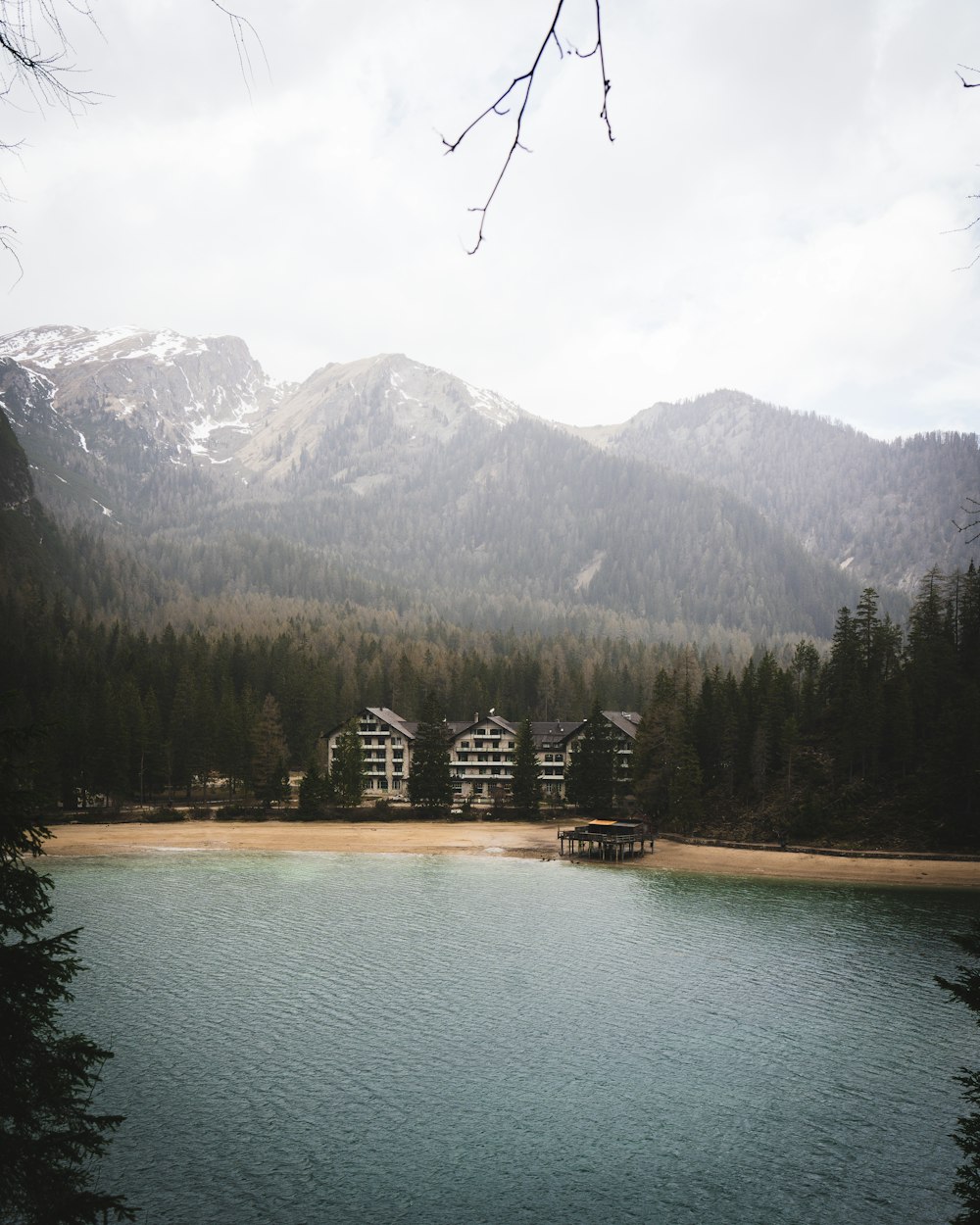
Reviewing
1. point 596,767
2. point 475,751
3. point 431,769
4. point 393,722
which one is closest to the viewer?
point 596,767

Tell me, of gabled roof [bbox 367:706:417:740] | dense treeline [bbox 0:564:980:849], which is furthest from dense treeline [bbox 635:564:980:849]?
gabled roof [bbox 367:706:417:740]

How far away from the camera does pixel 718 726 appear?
9112 centimetres

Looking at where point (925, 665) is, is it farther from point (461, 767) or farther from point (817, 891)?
point (461, 767)

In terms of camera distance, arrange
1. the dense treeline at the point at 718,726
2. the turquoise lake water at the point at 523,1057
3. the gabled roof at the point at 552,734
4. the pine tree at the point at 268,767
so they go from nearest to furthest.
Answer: the turquoise lake water at the point at 523,1057 → the dense treeline at the point at 718,726 → the pine tree at the point at 268,767 → the gabled roof at the point at 552,734

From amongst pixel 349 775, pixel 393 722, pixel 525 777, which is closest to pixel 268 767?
pixel 349 775

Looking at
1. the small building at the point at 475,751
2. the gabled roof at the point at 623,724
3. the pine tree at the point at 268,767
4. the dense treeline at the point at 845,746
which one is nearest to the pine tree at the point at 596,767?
the dense treeline at the point at 845,746

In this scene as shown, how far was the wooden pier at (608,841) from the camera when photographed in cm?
7606

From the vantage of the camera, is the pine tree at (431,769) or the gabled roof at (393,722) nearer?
the pine tree at (431,769)

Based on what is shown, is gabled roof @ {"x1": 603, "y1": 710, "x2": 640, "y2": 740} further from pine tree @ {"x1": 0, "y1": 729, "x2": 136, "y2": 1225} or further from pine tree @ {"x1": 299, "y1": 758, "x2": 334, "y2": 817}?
pine tree @ {"x1": 0, "y1": 729, "x2": 136, "y2": 1225}

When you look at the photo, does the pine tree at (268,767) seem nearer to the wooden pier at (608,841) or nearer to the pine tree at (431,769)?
the pine tree at (431,769)

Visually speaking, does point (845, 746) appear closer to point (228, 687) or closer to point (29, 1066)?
point (29, 1066)

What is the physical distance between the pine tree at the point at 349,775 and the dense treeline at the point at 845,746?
106ft

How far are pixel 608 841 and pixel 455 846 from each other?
14596mm

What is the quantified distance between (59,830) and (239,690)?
2212 inches
